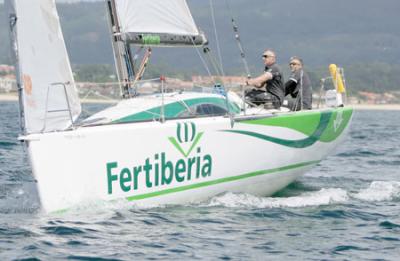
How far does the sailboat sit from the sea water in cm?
19

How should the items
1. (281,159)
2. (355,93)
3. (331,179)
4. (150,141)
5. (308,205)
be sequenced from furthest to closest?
(355,93), (331,179), (281,159), (308,205), (150,141)

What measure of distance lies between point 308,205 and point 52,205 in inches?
100

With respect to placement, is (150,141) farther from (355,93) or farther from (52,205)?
(355,93)

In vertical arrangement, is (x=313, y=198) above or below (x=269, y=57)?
below

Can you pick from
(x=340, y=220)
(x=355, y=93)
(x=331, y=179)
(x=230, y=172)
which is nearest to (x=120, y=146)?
(x=230, y=172)

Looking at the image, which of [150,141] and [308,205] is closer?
[150,141]

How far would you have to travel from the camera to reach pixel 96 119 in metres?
7.48

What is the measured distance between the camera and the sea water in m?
5.80

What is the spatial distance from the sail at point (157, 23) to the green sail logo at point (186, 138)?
122cm

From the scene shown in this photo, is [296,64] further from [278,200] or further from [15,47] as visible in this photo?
[15,47]

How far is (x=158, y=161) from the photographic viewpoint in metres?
7.11

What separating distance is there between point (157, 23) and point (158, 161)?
1.78 m

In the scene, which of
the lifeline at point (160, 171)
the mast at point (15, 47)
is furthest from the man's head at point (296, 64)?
the mast at point (15, 47)

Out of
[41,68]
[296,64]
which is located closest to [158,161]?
[41,68]
